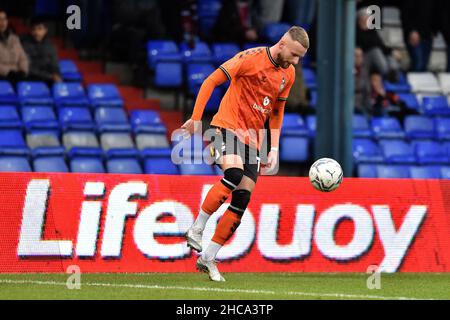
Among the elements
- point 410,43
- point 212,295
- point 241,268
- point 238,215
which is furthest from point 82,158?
point 410,43

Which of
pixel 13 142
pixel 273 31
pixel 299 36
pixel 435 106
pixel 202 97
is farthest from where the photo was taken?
pixel 435 106

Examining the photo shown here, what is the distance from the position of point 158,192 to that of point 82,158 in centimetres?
391

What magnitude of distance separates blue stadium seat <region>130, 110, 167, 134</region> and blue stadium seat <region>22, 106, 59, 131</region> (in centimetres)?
114

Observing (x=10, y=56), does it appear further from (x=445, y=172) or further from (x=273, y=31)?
(x=445, y=172)

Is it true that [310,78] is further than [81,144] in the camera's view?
Yes

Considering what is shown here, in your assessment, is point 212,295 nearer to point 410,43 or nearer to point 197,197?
point 197,197

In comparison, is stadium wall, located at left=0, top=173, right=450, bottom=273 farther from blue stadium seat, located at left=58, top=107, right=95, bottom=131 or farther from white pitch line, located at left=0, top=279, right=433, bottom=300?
blue stadium seat, located at left=58, top=107, right=95, bottom=131

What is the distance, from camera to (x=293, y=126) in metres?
16.9

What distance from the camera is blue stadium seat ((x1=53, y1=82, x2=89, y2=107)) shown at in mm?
16062

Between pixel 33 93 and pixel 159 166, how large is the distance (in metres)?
2.09

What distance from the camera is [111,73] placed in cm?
1828

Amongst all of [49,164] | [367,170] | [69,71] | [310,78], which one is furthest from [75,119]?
[310,78]

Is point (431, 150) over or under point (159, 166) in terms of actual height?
under

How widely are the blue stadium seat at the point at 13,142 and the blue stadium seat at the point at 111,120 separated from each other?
1.19m
